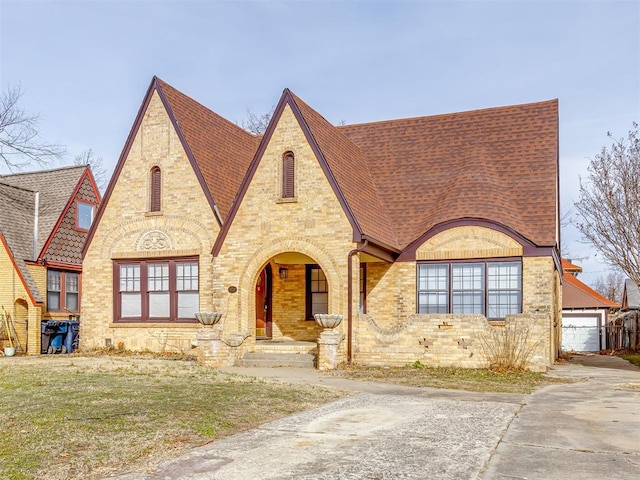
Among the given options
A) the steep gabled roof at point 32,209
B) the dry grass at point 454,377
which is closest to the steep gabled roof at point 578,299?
the dry grass at point 454,377

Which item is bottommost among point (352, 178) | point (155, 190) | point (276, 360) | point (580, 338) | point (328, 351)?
point (580, 338)

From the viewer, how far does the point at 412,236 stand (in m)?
20.4

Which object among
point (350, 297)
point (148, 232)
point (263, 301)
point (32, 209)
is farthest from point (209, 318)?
point (32, 209)

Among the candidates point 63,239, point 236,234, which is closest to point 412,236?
point 236,234

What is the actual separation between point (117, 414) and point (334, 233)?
34.0ft

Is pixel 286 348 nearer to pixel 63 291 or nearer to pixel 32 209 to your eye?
pixel 63 291

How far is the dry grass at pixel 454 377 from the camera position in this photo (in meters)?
13.8

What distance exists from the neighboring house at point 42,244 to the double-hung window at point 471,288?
43.1 feet

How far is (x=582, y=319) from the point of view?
129 ft

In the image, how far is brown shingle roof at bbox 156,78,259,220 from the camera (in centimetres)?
2229

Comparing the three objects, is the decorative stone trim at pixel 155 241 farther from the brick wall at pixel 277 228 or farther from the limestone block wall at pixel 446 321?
the limestone block wall at pixel 446 321

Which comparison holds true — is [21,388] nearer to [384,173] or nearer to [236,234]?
[236,234]

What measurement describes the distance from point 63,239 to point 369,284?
12.3 meters

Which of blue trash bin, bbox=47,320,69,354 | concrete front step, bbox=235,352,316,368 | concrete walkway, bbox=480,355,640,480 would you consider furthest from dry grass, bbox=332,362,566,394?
blue trash bin, bbox=47,320,69,354
